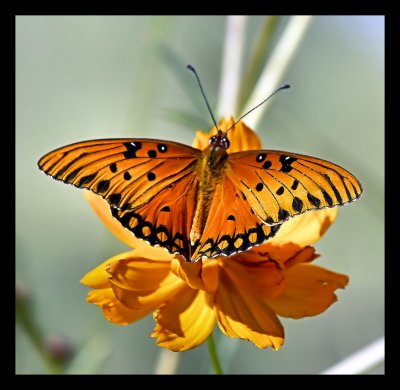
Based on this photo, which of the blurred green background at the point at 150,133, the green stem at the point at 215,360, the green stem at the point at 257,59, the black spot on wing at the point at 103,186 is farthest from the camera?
the blurred green background at the point at 150,133

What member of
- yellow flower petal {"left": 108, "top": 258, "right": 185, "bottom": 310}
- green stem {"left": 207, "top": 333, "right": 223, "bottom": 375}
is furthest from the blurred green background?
green stem {"left": 207, "top": 333, "right": 223, "bottom": 375}

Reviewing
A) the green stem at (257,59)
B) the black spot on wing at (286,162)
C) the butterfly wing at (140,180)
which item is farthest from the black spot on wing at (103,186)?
the green stem at (257,59)

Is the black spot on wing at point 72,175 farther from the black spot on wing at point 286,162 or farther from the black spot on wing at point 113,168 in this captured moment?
the black spot on wing at point 286,162

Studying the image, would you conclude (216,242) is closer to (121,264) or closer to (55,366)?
(121,264)

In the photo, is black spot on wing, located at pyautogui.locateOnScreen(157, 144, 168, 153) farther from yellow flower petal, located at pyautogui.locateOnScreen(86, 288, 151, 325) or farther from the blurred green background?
the blurred green background
